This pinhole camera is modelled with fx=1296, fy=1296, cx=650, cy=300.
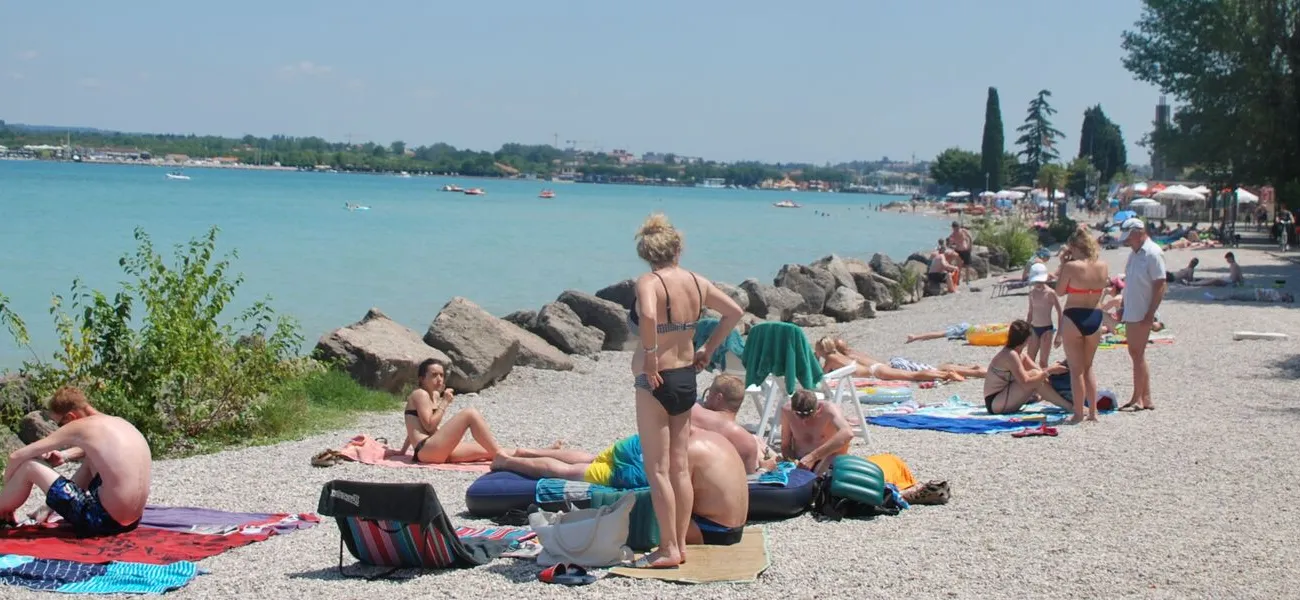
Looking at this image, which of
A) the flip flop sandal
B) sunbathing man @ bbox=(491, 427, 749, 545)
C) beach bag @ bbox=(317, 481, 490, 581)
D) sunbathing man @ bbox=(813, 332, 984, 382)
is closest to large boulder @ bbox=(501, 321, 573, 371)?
sunbathing man @ bbox=(813, 332, 984, 382)

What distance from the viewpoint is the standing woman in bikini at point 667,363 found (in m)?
5.61

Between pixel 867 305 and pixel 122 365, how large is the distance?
1537 centimetres

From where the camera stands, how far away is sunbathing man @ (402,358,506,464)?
905 centimetres

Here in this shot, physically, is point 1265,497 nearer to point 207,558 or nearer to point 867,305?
point 207,558

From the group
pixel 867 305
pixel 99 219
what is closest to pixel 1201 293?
pixel 867 305

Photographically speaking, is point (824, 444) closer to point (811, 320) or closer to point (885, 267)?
point (811, 320)

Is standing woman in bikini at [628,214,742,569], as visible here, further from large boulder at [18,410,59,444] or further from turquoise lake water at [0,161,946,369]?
turquoise lake water at [0,161,946,369]

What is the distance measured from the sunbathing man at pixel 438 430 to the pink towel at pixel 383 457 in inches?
2.4

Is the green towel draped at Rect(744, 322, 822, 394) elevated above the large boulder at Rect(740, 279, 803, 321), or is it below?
above

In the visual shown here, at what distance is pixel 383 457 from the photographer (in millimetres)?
9344

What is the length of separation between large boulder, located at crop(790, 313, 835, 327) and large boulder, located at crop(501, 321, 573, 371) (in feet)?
23.5

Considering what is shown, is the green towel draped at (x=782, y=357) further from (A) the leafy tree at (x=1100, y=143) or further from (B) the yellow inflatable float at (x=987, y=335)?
(A) the leafy tree at (x=1100, y=143)

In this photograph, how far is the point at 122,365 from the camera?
10.4m

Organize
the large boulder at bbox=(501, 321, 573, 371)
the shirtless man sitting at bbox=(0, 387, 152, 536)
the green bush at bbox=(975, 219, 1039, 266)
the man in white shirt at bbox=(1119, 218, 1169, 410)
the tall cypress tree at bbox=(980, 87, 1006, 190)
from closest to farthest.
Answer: the shirtless man sitting at bbox=(0, 387, 152, 536), the man in white shirt at bbox=(1119, 218, 1169, 410), the large boulder at bbox=(501, 321, 573, 371), the green bush at bbox=(975, 219, 1039, 266), the tall cypress tree at bbox=(980, 87, 1006, 190)
